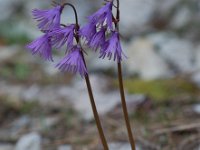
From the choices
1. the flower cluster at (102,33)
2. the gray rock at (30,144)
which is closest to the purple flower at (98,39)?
the flower cluster at (102,33)

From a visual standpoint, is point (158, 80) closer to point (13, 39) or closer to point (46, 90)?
point (46, 90)

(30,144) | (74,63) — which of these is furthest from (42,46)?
(30,144)

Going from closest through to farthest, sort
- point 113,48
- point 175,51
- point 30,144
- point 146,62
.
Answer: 1. point 113,48
2. point 30,144
3. point 146,62
4. point 175,51

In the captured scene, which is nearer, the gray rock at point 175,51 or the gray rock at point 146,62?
the gray rock at point 146,62

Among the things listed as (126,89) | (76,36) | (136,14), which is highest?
(76,36)

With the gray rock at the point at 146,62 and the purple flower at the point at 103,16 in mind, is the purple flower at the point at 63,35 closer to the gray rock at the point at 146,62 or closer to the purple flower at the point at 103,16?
the purple flower at the point at 103,16

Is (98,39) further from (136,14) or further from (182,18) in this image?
(136,14)

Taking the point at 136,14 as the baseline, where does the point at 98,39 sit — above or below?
above

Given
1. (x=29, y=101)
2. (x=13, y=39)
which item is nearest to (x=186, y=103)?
(x=29, y=101)
